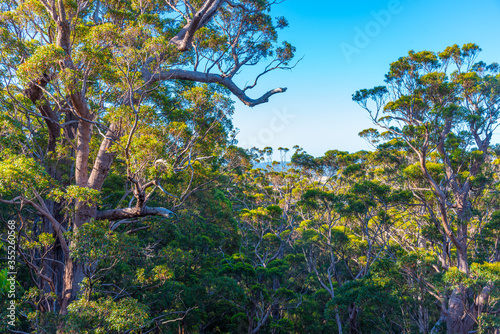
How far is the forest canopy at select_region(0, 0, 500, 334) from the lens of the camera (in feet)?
18.0

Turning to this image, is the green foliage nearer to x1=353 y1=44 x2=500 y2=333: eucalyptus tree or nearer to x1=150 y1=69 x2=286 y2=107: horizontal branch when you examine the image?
x1=150 y1=69 x2=286 y2=107: horizontal branch

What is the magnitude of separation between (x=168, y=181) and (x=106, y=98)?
3.59 metres

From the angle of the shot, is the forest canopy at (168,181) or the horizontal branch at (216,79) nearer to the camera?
the forest canopy at (168,181)

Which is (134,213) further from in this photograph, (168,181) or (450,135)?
(450,135)

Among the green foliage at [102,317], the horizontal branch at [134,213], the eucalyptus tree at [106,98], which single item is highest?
the eucalyptus tree at [106,98]

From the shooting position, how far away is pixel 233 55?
27.2 ft

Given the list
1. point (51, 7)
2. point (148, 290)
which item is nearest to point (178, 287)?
point (148, 290)

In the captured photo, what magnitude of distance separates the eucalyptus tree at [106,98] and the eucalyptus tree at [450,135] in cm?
449

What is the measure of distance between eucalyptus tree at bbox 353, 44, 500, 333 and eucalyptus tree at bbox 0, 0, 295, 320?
4.49 metres

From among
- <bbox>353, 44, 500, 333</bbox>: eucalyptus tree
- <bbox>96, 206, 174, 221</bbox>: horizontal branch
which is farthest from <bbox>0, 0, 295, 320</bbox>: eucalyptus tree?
<bbox>353, 44, 500, 333</bbox>: eucalyptus tree

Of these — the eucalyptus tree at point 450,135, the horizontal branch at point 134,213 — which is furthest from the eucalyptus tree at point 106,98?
the eucalyptus tree at point 450,135

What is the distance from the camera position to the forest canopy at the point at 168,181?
548 centimetres

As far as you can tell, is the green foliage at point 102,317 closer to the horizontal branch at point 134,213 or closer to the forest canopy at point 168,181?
the forest canopy at point 168,181

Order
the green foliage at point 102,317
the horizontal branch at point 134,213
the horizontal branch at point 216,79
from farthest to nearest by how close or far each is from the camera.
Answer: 1. the horizontal branch at point 216,79
2. the horizontal branch at point 134,213
3. the green foliage at point 102,317
